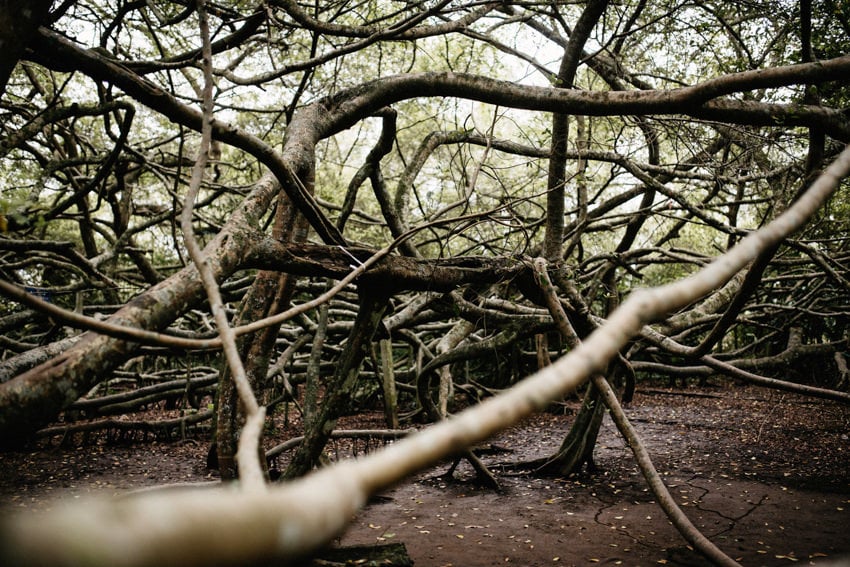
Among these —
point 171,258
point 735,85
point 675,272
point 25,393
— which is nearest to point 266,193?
point 25,393

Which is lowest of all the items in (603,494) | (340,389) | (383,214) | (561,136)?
(603,494)

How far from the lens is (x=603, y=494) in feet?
15.6

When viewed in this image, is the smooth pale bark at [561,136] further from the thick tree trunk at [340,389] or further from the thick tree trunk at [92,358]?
the thick tree trunk at [92,358]

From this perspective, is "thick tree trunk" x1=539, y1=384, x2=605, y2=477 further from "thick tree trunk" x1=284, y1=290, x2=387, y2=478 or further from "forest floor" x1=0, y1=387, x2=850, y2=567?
"thick tree trunk" x1=284, y1=290, x2=387, y2=478

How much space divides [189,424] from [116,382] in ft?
8.44

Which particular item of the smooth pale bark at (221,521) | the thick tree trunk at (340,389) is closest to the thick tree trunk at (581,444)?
the thick tree trunk at (340,389)

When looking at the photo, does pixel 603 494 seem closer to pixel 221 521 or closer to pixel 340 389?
pixel 340 389

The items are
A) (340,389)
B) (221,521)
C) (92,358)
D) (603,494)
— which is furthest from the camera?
(603,494)

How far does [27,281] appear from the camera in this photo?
776 centimetres

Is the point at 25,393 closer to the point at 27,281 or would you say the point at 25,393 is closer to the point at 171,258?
the point at 27,281

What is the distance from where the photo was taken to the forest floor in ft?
11.5

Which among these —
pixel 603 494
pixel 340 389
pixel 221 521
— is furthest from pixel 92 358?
pixel 603 494

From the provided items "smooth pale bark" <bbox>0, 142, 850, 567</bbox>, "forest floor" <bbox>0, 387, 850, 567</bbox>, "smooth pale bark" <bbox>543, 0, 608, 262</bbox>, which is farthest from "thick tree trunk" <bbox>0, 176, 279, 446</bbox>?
"forest floor" <bbox>0, 387, 850, 567</bbox>

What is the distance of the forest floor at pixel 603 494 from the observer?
3514mm
